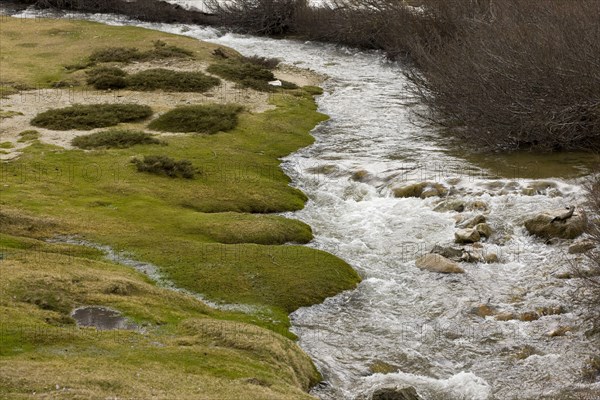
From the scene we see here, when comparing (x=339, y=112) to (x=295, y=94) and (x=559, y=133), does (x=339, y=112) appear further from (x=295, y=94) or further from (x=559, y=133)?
(x=559, y=133)

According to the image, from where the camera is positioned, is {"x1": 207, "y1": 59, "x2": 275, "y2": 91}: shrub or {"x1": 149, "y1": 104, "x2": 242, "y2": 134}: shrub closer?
{"x1": 149, "y1": 104, "x2": 242, "y2": 134}: shrub

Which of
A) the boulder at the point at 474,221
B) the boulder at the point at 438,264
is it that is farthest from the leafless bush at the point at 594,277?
the boulder at the point at 474,221

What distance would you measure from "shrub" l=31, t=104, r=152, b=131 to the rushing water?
762 centimetres

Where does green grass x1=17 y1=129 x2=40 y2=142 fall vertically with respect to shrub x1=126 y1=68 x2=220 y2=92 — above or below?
below

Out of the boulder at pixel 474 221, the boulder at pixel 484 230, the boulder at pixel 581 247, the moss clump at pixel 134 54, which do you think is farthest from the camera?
the moss clump at pixel 134 54

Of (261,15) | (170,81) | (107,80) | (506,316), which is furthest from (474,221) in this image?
(261,15)

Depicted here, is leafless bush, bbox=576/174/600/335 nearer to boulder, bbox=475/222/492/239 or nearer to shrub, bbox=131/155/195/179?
boulder, bbox=475/222/492/239

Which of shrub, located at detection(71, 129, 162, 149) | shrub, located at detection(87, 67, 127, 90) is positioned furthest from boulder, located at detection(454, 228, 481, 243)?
shrub, located at detection(87, 67, 127, 90)

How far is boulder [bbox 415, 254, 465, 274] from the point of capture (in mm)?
21817

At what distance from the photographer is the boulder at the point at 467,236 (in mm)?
23469

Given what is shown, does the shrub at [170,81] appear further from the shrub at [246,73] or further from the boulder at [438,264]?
the boulder at [438,264]

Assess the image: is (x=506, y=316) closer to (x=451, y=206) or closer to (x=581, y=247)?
(x=581, y=247)

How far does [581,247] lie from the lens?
22.2 m

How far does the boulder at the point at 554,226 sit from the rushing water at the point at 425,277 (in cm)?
37
